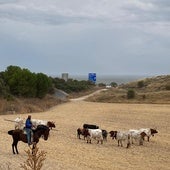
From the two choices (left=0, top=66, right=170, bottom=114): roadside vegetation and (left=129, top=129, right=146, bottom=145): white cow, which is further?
(left=0, top=66, right=170, bottom=114): roadside vegetation

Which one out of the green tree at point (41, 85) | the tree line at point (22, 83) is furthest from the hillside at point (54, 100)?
the tree line at point (22, 83)

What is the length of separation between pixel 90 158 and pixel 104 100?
162 feet

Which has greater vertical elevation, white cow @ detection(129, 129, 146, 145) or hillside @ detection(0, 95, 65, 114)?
hillside @ detection(0, 95, 65, 114)

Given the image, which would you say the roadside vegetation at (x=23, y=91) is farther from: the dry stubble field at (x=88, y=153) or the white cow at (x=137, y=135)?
the white cow at (x=137, y=135)

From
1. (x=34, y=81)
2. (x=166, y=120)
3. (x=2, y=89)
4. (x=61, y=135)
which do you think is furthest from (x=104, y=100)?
(x=61, y=135)

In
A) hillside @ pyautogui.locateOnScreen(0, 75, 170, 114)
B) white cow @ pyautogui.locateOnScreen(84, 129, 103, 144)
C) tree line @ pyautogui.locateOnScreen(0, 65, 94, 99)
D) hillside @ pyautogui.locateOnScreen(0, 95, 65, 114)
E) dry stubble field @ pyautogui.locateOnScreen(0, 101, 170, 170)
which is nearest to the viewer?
dry stubble field @ pyautogui.locateOnScreen(0, 101, 170, 170)

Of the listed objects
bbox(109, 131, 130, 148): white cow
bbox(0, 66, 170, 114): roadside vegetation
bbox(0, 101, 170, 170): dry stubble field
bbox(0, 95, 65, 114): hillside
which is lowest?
bbox(0, 101, 170, 170): dry stubble field

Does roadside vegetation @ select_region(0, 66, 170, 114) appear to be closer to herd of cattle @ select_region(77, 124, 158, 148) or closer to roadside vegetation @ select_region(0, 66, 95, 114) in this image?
roadside vegetation @ select_region(0, 66, 95, 114)

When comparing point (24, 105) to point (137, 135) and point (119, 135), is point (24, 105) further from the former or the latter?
point (119, 135)

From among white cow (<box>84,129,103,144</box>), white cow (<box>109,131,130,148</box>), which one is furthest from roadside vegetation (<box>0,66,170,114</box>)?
white cow (<box>109,131,130,148</box>)

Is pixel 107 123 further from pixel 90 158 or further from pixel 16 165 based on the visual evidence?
pixel 16 165

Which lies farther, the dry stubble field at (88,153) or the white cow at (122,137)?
the white cow at (122,137)

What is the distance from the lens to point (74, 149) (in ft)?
75.6

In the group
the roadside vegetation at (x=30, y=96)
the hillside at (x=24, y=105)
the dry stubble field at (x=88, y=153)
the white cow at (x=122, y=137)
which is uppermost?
the roadside vegetation at (x=30, y=96)
